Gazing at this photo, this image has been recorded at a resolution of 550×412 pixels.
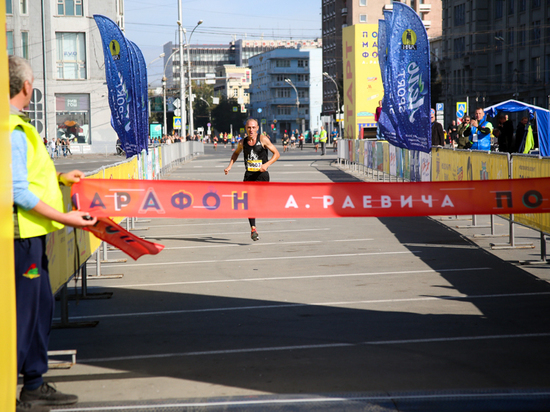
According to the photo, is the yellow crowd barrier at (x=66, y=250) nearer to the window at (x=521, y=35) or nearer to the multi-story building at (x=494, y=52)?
the multi-story building at (x=494, y=52)

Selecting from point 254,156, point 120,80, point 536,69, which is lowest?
point 254,156

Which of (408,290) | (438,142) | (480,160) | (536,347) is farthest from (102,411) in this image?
(438,142)

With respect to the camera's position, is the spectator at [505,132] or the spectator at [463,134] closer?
the spectator at [463,134]

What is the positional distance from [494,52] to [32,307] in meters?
72.3

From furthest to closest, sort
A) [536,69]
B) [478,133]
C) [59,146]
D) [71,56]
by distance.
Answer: [536,69] → [71,56] → [59,146] → [478,133]

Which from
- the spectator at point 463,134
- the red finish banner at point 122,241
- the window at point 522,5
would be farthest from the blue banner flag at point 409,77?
the window at point 522,5

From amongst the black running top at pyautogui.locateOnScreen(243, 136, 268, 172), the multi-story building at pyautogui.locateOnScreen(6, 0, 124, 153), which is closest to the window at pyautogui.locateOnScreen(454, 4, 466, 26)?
the multi-story building at pyautogui.locateOnScreen(6, 0, 124, 153)

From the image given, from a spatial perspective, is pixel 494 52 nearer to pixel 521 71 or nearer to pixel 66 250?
pixel 521 71

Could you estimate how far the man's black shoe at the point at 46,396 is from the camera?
14.8 feet

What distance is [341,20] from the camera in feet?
411

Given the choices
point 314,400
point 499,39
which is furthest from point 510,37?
point 314,400

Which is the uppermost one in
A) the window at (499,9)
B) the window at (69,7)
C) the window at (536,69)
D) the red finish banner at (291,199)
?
the window at (499,9)

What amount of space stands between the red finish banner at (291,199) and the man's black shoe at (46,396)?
5.56ft

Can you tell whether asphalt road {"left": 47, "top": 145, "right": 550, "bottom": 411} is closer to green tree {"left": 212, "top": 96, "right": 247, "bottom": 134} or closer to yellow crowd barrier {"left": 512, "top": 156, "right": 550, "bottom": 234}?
yellow crowd barrier {"left": 512, "top": 156, "right": 550, "bottom": 234}
